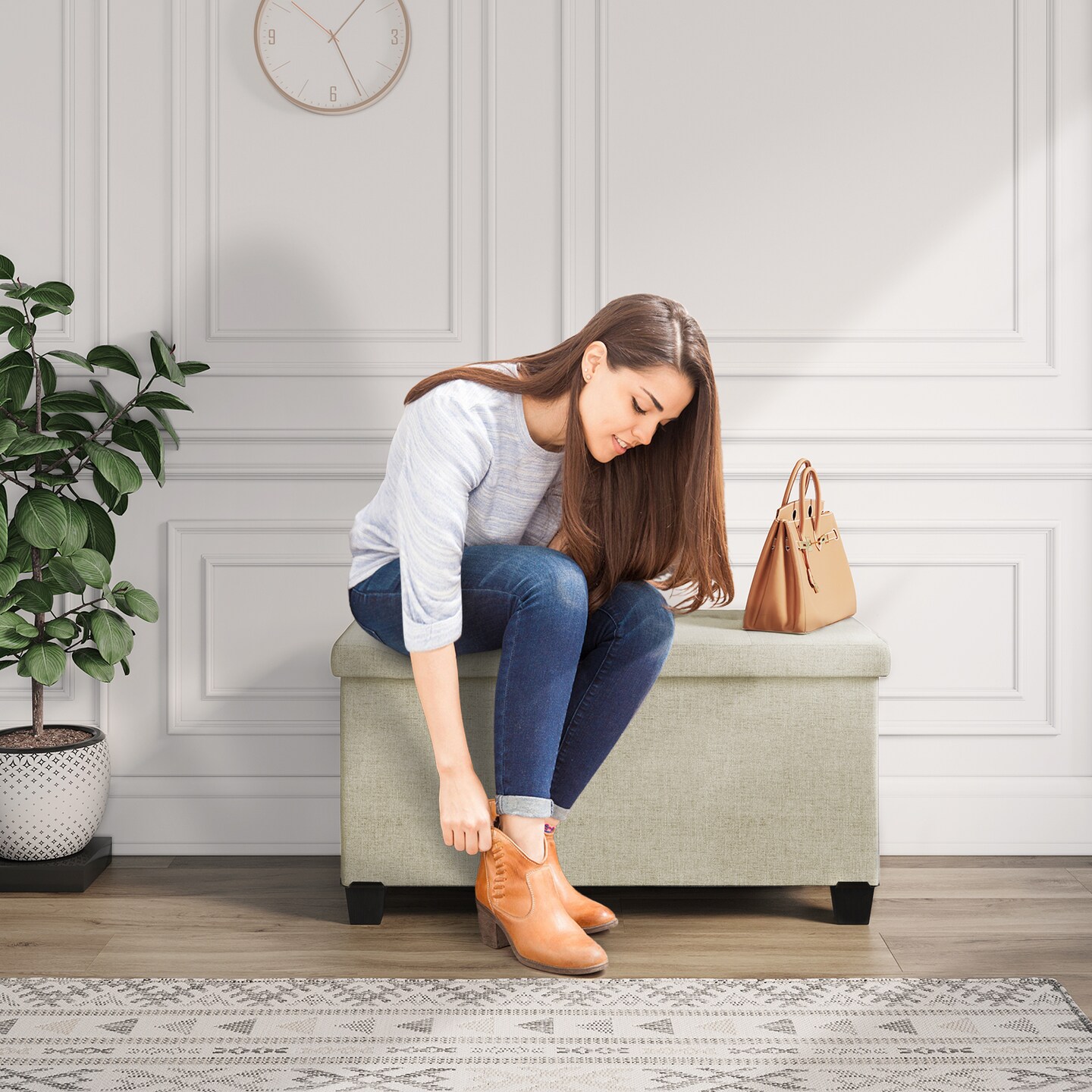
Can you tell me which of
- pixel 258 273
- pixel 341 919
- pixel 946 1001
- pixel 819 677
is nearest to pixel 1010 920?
pixel 946 1001

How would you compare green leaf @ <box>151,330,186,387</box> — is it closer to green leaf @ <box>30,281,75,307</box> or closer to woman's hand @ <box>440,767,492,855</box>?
green leaf @ <box>30,281,75,307</box>

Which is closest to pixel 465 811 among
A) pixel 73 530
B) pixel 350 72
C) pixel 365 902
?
pixel 365 902

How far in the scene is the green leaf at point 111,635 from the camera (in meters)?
1.84

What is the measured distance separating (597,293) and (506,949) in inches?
48.5

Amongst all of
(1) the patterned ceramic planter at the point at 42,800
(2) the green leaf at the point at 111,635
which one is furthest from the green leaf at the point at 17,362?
(1) the patterned ceramic planter at the point at 42,800

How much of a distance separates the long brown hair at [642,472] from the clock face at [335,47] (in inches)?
33.0

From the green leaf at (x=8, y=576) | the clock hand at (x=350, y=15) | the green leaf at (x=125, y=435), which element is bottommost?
the green leaf at (x=8, y=576)

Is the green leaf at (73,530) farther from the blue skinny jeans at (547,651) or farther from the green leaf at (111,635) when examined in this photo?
the blue skinny jeans at (547,651)

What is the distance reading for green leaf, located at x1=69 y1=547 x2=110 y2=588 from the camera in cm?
183

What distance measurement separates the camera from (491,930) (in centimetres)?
159

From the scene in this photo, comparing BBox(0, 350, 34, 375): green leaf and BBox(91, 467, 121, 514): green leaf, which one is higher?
BBox(0, 350, 34, 375): green leaf

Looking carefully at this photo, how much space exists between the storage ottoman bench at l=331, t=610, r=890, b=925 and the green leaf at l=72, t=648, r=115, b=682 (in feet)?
1.62

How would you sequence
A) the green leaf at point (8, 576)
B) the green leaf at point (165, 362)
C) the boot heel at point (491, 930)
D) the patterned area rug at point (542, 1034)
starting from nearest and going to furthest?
the patterned area rug at point (542, 1034) → the boot heel at point (491, 930) → the green leaf at point (8, 576) → the green leaf at point (165, 362)

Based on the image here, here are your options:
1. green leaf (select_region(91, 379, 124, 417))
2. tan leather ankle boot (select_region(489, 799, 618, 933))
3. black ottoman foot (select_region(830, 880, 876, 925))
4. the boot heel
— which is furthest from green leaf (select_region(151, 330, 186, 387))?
black ottoman foot (select_region(830, 880, 876, 925))
